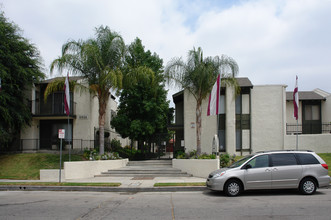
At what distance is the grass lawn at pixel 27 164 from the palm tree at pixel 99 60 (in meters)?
3.71

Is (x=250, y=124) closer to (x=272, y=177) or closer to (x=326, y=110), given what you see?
(x=326, y=110)

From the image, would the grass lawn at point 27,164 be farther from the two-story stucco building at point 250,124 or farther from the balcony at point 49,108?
the two-story stucco building at point 250,124

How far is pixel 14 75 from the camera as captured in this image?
2039cm

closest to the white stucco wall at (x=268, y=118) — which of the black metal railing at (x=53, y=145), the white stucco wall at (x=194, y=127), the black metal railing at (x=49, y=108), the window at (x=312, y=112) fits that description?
the white stucco wall at (x=194, y=127)

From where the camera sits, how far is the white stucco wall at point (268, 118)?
67.2ft

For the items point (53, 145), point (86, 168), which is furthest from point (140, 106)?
point (86, 168)

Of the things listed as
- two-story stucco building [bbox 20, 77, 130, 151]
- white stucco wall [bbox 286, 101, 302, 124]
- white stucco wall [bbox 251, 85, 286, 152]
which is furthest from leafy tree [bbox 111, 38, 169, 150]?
white stucco wall [bbox 286, 101, 302, 124]

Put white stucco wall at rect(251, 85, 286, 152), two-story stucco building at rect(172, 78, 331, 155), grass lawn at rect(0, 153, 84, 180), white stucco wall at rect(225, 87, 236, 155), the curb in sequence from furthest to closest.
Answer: white stucco wall at rect(251, 85, 286, 152), two-story stucco building at rect(172, 78, 331, 155), white stucco wall at rect(225, 87, 236, 155), grass lawn at rect(0, 153, 84, 180), the curb

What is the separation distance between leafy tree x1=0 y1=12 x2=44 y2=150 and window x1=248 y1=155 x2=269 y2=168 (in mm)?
16297

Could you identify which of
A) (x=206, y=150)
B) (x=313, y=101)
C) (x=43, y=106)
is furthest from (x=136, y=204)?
(x=313, y=101)

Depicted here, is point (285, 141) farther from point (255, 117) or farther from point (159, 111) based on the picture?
point (159, 111)

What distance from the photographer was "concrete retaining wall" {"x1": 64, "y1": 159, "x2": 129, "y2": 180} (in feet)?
49.5

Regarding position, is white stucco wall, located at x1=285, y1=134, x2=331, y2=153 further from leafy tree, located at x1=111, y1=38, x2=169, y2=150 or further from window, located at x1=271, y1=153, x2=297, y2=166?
window, located at x1=271, y1=153, x2=297, y2=166

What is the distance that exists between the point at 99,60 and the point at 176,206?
12.1m
